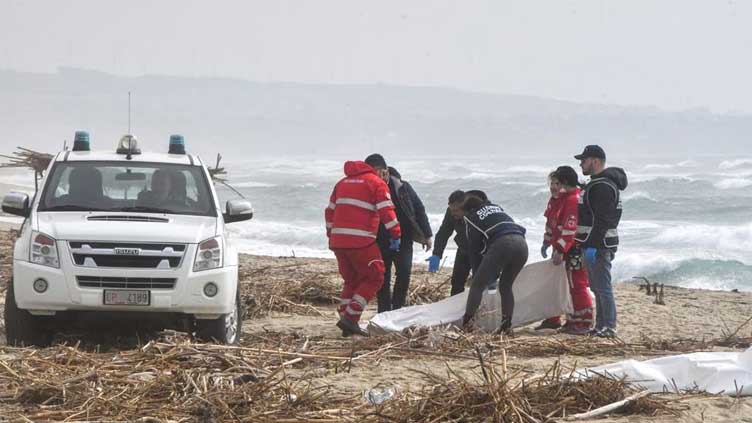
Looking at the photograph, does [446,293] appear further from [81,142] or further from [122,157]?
[81,142]

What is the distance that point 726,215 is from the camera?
1454 inches

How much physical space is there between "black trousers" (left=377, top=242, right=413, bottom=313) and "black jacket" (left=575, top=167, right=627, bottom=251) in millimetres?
1769

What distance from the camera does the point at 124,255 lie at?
27.6 ft

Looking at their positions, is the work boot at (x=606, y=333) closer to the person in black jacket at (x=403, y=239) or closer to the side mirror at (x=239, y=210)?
the person in black jacket at (x=403, y=239)

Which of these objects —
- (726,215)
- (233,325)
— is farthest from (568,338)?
(726,215)

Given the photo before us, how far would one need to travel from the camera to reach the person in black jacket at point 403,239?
11.0m

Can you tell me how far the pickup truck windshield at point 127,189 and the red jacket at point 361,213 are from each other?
1.27 meters

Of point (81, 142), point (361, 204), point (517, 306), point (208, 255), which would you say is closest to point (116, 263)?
point (208, 255)

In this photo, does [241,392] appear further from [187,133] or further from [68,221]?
[187,133]

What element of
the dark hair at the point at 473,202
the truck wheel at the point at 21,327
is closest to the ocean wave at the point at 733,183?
the dark hair at the point at 473,202

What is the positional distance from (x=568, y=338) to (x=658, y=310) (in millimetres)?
4265

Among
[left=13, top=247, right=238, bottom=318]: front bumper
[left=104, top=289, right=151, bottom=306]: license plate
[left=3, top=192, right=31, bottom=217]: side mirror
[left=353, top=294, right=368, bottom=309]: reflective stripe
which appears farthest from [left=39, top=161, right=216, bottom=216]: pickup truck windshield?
[left=353, top=294, right=368, bottom=309]: reflective stripe

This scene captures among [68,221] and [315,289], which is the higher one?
[68,221]

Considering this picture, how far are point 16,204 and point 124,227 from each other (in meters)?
0.99
